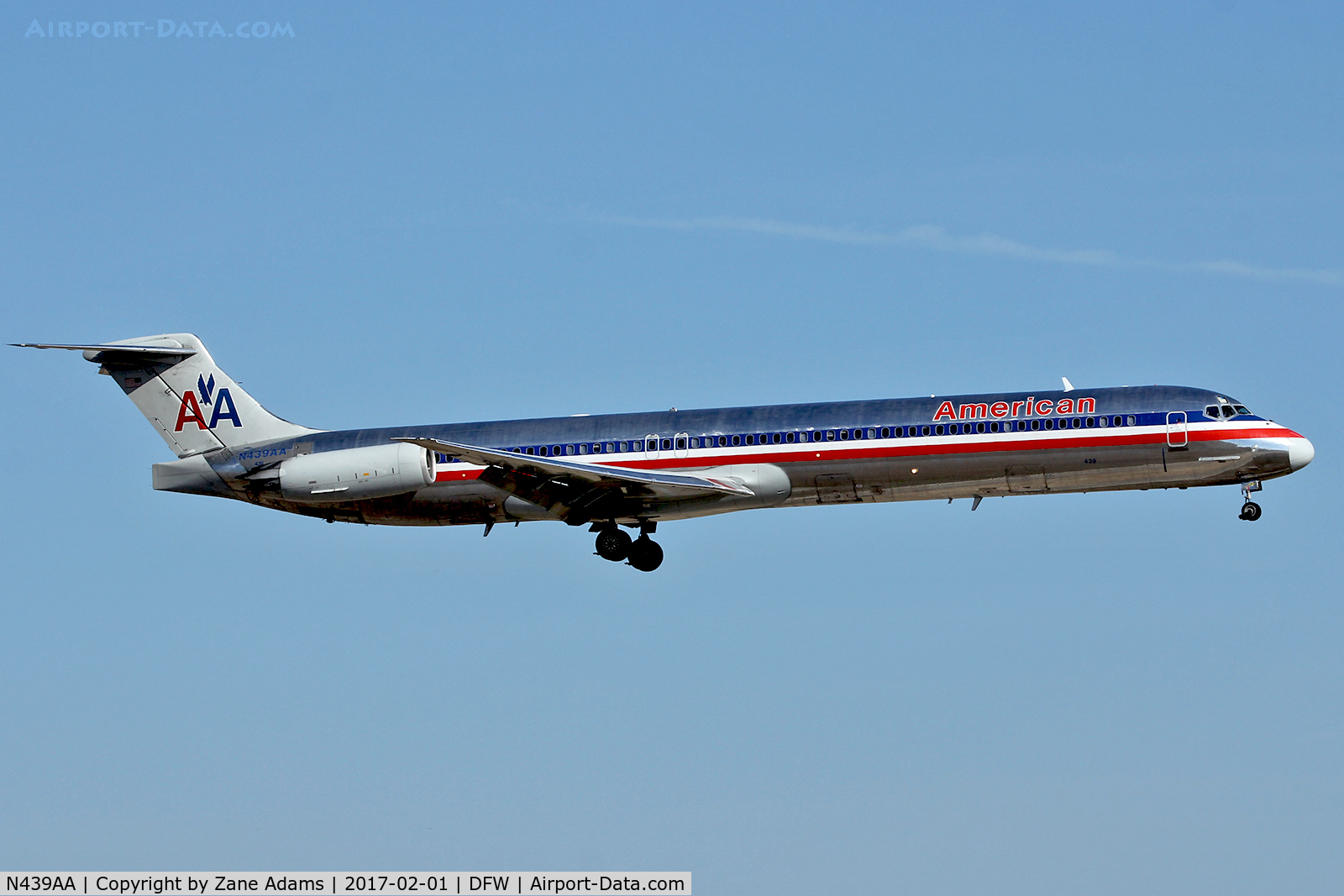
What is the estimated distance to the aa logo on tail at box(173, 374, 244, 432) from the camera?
48188 millimetres

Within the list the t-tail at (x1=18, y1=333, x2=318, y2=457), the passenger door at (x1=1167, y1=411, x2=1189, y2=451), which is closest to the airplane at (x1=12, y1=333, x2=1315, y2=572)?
the passenger door at (x1=1167, y1=411, x2=1189, y2=451)

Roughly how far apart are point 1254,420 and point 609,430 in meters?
16.3

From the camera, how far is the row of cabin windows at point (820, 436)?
134ft

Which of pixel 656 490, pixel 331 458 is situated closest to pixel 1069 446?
pixel 656 490

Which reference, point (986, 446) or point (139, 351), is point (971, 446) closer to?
point (986, 446)

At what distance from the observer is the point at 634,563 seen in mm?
45188

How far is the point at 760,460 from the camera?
4216 cm

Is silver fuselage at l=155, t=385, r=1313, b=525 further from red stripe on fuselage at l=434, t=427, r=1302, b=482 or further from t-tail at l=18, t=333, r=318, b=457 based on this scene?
t-tail at l=18, t=333, r=318, b=457

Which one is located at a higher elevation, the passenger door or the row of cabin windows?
the row of cabin windows

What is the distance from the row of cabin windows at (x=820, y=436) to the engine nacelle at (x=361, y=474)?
2.98m

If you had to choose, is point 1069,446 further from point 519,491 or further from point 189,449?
point 189,449

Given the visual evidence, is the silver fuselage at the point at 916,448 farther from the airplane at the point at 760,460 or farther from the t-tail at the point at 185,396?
the t-tail at the point at 185,396

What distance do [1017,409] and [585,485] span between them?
10989 millimetres

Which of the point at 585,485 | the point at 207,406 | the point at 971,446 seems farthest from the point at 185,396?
the point at 971,446
